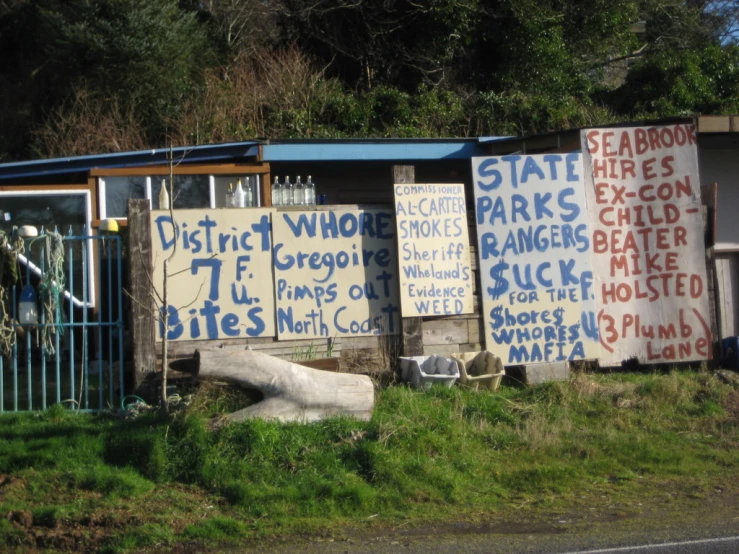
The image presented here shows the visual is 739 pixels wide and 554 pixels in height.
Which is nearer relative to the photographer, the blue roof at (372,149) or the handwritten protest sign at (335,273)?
the handwritten protest sign at (335,273)

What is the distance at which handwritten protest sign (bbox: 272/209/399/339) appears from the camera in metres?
9.35

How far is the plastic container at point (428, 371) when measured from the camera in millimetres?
9203

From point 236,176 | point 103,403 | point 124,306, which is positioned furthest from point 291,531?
point 236,176

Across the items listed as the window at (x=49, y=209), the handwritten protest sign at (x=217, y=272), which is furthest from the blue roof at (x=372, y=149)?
the handwritten protest sign at (x=217, y=272)

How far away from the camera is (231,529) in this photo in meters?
6.48

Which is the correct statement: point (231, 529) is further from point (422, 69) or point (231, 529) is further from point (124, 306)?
point (422, 69)

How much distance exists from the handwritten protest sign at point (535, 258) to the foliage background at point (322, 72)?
925cm

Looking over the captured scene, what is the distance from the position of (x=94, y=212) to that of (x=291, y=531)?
6866 millimetres

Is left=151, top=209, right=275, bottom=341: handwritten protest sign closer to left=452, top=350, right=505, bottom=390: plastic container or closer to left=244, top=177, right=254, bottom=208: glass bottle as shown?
left=452, top=350, right=505, bottom=390: plastic container

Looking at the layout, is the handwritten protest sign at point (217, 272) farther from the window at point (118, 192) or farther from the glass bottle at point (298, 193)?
the window at point (118, 192)

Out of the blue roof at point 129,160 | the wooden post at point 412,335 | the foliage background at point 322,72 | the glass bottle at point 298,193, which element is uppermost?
the foliage background at point 322,72

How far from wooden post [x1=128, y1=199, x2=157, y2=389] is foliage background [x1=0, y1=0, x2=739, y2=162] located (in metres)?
9.41

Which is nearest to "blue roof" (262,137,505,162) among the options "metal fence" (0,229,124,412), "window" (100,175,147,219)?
"window" (100,175,147,219)

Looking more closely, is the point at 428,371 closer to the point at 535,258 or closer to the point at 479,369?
the point at 479,369
